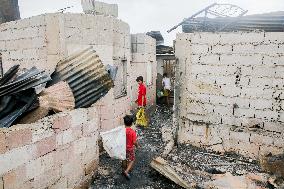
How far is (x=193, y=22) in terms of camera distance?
23.4ft

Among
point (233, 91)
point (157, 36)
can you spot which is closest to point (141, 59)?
point (157, 36)

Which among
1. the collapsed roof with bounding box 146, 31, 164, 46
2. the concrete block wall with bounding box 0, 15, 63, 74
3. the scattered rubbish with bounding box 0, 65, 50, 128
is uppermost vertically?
the collapsed roof with bounding box 146, 31, 164, 46

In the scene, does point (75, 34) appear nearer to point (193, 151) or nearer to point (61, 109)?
point (61, 109)

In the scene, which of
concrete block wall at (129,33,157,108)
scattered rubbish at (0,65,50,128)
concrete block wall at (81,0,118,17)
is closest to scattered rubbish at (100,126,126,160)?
scattered rubbish at (0,65,50,128)

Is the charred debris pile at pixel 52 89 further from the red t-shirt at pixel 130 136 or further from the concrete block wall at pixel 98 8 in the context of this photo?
the concrete block wall at pixel 98 8

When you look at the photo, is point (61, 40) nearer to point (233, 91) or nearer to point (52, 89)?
point (52, 89)

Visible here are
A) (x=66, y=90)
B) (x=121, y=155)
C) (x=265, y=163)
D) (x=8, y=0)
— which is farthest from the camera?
(x=8, y=0)

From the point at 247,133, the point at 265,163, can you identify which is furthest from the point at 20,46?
the point at 265,163

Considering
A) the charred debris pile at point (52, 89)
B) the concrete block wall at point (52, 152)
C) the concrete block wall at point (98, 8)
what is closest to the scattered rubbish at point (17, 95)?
the charred debris pile at point (52, 89)

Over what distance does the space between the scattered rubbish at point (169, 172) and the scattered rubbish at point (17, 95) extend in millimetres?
2939

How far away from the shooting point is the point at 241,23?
6691mm

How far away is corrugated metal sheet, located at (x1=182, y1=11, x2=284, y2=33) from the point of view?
6.34m

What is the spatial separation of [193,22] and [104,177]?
4.44 metres

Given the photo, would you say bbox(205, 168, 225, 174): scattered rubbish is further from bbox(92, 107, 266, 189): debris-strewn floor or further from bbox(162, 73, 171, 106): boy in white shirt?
bbox(162, 73, 171, 106): boy in white shirt
